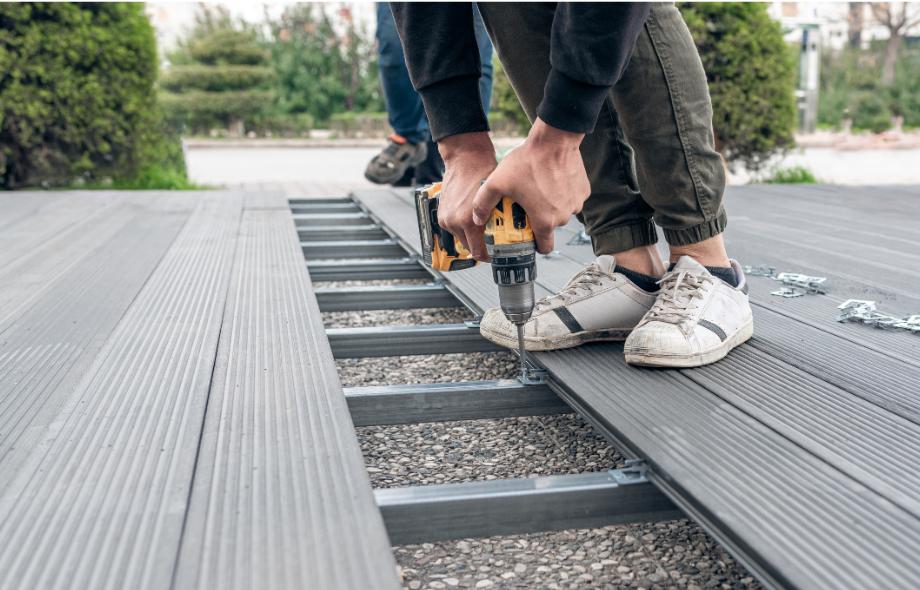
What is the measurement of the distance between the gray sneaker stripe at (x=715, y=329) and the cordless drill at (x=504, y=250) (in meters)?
0.35

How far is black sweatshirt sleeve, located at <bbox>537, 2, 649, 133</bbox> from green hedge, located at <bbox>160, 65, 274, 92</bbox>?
17.1m

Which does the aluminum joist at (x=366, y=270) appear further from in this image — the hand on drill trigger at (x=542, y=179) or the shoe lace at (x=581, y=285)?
the hand on drill trigger at (x=542, y=179)

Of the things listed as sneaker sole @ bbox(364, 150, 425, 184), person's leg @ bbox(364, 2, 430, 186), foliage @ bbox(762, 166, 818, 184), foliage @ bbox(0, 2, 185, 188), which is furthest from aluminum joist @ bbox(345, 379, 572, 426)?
foliage @ bbox(762, 166, 818, 184)

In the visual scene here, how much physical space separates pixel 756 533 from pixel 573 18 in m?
0.75

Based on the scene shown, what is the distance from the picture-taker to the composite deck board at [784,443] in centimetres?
94

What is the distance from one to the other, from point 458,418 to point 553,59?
0.70 m

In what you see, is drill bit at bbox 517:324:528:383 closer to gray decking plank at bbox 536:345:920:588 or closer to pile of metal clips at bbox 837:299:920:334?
gray decking plank at bbox 536:345:920:588

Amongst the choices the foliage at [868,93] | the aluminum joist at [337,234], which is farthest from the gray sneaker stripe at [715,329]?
the foliage at [868,93]

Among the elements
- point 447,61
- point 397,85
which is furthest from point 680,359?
point 397,85

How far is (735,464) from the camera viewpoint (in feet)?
3.77

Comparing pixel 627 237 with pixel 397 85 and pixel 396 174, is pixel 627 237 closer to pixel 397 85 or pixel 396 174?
pixel 397 85

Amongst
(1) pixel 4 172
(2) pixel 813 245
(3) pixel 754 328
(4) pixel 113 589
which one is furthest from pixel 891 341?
(1) pixel 4 172

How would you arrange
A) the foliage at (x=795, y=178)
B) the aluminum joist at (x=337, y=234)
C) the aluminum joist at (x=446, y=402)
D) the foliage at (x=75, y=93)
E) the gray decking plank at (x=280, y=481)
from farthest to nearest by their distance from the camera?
the foliage at (x=795, y=178), the foliage at (x=75, y=93), the aluminum joist at (x=337, y=234), the aluminum joist at (x=446, y=402), the gray decking plank at (x=280, y=481)

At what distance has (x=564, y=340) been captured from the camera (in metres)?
1.71
